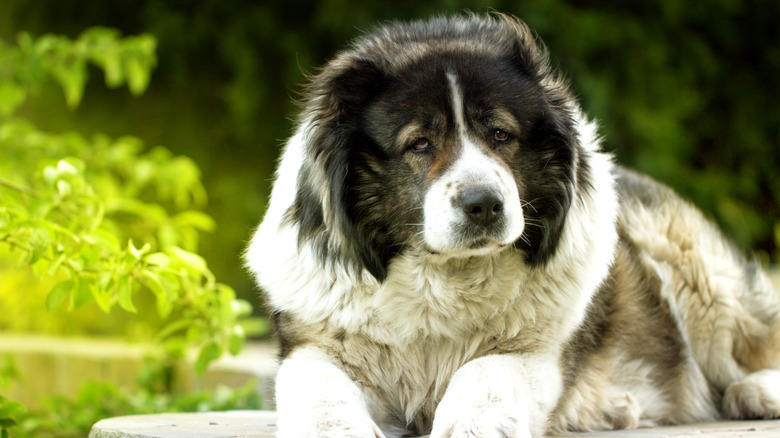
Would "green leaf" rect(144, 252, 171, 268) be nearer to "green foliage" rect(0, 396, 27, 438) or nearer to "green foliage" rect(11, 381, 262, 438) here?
"green foliage" rect(0, 396, 27, 438)

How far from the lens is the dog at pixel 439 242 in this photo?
2471 mm

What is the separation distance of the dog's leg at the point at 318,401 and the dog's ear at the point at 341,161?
0.33 m

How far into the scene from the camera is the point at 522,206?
8.81 feet

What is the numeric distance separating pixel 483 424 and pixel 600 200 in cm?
106

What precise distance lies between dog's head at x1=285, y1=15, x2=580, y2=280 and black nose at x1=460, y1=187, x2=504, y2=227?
0.06 m

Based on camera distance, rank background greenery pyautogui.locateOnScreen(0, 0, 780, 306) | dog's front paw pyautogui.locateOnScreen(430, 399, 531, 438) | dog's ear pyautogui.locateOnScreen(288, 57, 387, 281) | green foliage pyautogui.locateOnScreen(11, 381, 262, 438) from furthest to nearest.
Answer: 1. background greenery pyautogui.locateOnScreen(0, 0, 780, 306)
2. green foliage pyautogui.locateOnScreen(11, 381, 262, 438)
3. dog's ear pyautogui.locateOnScreen(288, 57, 387, 281)
4. dog's front paw pyautogui.locateOnScreen(430, 399, 531, 438)

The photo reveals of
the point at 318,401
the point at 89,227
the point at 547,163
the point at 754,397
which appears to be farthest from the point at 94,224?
the point at 754,397

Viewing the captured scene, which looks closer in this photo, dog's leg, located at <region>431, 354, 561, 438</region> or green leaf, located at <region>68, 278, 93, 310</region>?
dog's leg, located at <region>431, 354, 561, 438</region>

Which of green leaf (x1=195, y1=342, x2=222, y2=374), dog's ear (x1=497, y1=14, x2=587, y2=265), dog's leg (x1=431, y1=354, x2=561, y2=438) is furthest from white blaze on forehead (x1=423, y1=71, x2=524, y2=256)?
green leaf (x1=195, y1=342, x2=222, y2=374)

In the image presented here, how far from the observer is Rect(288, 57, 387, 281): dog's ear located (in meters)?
2.69

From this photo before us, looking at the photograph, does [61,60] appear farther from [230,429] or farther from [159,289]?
[230,429]

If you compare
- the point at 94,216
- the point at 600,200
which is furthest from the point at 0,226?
the point at 600,200

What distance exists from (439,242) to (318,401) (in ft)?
1.92

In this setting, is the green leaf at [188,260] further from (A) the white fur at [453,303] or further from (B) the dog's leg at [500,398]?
(B) the dog's leg at [500,398]
